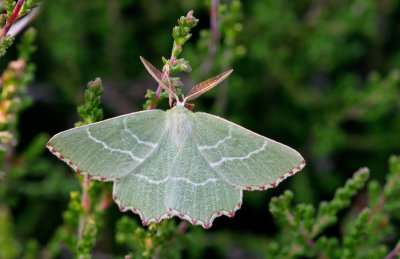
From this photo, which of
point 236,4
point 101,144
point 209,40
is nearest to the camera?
point 101,144

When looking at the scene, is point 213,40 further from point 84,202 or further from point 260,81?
point 84,202

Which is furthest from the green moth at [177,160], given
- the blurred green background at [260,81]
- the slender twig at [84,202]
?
the blurred green background at [260,81]

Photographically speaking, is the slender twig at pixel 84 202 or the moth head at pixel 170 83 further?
the slender twig at pixel 84 202

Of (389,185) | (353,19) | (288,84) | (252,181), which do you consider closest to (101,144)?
(252,181)

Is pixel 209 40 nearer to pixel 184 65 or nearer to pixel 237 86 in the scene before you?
pixel 237 86

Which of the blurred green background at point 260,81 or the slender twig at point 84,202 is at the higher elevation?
the blurred green background at point 260,81

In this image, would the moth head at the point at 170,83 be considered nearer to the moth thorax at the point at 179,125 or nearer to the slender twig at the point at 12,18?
the moth thorax at the point at 179,125

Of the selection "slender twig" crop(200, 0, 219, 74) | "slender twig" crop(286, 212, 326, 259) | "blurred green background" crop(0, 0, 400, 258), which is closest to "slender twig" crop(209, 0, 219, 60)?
"slender twig" crop(200, 0, 219, 74)

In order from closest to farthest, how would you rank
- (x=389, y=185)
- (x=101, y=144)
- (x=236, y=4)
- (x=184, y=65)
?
(x=184, y=65)
(x=101, y=144)
(x=389, y=185)
(x=236, y=4)
